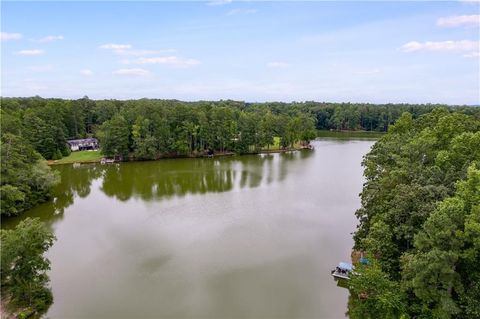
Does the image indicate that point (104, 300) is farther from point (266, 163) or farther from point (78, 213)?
point (266, 163)

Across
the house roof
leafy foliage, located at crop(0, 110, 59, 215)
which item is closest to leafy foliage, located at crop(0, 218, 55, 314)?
leafy foliage, located at crop(0, 110, 59, 215)

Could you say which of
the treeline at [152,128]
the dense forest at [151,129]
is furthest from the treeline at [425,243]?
the treeline at [152,128]

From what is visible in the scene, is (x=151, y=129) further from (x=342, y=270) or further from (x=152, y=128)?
(x=342, y=270)

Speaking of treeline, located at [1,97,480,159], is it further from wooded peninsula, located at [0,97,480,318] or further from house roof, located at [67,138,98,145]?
wooded peninsula, located at [0,97,480,318]

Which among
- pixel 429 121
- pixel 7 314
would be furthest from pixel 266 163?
pixel 7 314

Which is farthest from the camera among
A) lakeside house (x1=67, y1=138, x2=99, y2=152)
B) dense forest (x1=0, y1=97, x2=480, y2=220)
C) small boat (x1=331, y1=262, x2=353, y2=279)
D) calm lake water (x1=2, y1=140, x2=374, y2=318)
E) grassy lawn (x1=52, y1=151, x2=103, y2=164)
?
lakeside house (x1=67, y1=138, x2=99, y2=152)

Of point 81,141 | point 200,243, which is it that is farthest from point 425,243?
point 81,141

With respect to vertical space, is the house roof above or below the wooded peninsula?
above
